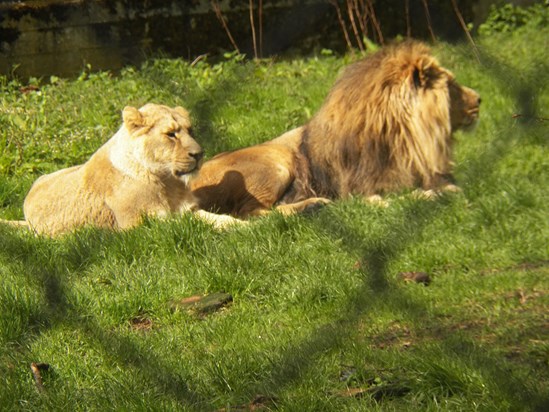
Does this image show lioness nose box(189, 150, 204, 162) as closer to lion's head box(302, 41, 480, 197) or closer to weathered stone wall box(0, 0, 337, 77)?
lion's head box(302, 41, 480, 197)

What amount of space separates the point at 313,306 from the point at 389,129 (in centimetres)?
186

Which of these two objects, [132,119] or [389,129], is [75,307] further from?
[389,129]

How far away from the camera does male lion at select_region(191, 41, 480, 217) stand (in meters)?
4.86

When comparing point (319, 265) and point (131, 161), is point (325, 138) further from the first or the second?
point (319, 265)

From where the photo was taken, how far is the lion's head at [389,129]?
4867mm

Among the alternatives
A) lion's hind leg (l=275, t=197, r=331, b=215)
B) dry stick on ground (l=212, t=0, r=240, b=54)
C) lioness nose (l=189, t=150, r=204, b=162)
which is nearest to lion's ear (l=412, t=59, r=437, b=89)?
lion's hind leg (l=275, t=197, r=331, b=215)

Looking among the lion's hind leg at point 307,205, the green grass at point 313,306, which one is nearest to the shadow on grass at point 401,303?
the green grass at point 313,306

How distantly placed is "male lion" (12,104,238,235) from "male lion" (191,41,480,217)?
0.33m

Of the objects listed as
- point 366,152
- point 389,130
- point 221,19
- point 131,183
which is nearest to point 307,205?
point 366,152

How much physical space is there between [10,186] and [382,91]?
76.4 inches

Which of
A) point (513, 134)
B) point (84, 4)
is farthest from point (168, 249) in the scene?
point (84, 4)

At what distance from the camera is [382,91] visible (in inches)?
193

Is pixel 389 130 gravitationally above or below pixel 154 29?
below

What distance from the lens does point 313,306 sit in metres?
3.22
